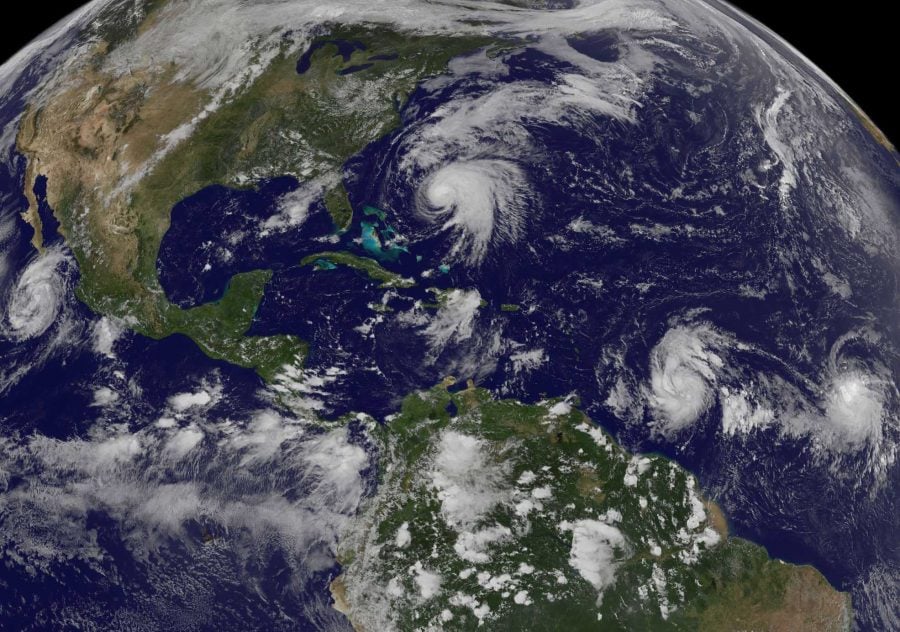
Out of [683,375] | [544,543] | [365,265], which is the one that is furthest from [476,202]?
[544,543]

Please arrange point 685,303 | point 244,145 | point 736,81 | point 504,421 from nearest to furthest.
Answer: point 504,421 → point 685,303 → point 244,145 → point 736,81

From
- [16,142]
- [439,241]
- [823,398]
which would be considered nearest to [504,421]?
[439,241]

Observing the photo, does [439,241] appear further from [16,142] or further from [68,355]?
[16,142]

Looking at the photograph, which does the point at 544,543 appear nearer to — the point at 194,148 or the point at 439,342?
the point at 439,342

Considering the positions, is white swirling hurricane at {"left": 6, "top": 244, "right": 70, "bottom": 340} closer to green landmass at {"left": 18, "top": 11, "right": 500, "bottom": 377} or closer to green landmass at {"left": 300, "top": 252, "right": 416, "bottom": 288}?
green landmass at {"left": 18, "top": 11, "right": 500, "bottom": 377}

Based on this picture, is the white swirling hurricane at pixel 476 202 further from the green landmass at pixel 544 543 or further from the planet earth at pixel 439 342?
the green landmass at pixel 544 543

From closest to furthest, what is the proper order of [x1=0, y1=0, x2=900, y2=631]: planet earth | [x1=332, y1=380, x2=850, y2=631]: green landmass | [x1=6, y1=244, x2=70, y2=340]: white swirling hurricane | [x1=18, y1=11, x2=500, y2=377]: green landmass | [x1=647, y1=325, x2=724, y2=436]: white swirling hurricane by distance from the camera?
[x1=332, y1=380, x2=850, y2=631]: green landmass, [x1=0, y1=0, x2=900, y2=631]: planet earth, [x1=647, y1=325, x2=724, y2=436]: white swirling hurricane, [x1=18, y1=11, x2=500, y2=377]: green landmass, [x1=6, y1=244, x2=70, y2=340]: white swirling hurricane

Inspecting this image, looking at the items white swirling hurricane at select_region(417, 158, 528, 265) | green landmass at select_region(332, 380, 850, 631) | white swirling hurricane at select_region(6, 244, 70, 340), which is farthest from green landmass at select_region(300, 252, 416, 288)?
white swirling hurricane at select_region(6, 244, 70, 340)
